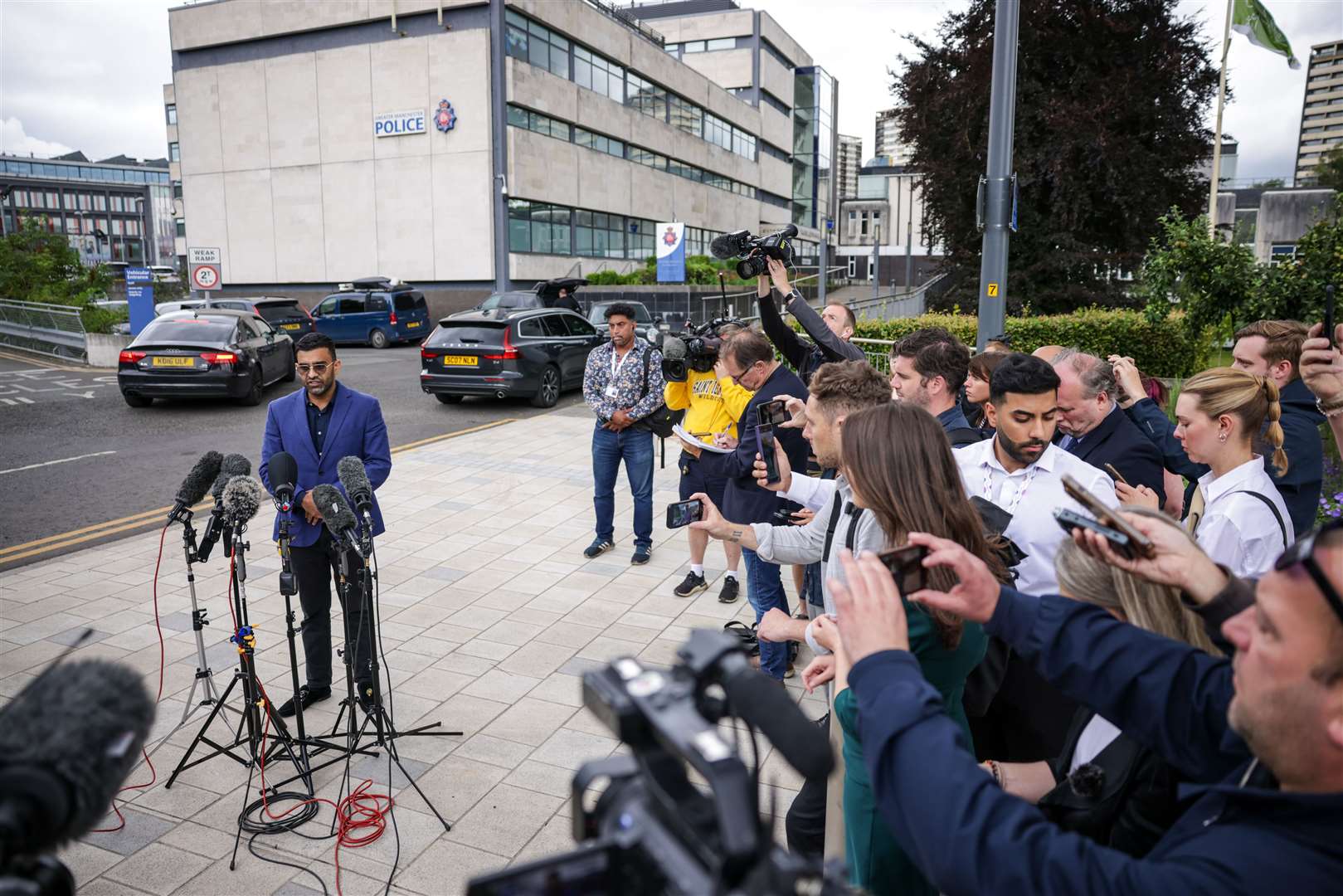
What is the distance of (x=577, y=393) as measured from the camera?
690 inches

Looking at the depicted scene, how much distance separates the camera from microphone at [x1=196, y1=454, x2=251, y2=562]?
3.93 m

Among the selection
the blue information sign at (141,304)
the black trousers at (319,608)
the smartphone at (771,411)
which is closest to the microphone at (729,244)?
the smartphone at (771,411)

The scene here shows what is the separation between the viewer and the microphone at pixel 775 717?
1318 millimetres

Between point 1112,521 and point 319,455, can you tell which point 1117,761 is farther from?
point 319,455

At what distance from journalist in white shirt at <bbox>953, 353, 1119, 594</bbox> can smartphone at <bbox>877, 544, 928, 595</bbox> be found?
1692mm

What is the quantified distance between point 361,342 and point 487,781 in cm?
2710

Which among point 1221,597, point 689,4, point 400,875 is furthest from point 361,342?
point 689,4

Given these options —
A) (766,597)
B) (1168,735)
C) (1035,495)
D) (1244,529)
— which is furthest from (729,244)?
(1168,735)

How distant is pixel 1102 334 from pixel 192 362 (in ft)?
52.4

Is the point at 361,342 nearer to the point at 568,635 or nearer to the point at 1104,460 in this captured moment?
the point at 568,635

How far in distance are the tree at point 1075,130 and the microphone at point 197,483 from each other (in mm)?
16439

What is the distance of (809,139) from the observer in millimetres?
68500

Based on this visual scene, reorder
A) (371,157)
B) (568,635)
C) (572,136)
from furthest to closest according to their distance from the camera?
(572,136), (371,157), (568,635)

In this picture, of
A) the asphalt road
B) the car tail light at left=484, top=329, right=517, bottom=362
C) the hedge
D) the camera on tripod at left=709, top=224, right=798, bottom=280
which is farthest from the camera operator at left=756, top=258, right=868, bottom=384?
the car tail light at left=484, top=329, right=517, bottom=362
